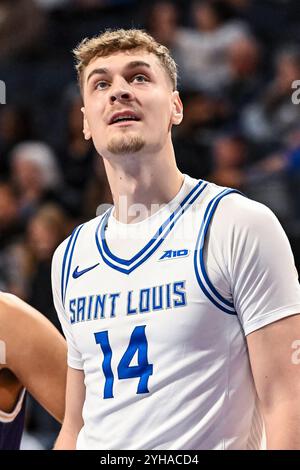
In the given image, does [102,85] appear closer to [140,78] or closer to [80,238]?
[140,78]

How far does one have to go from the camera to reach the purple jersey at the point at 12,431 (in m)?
2.90

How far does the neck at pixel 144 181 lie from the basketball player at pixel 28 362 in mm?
564

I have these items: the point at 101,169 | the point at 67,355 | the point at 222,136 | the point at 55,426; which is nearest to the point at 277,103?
the point at 222,136

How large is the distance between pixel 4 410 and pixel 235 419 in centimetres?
93

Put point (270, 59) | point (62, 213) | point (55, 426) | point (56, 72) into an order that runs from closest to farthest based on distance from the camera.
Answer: point (55, 426) < point (62, 213) < point (270, 59) < point (56, 72)

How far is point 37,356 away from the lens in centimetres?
288

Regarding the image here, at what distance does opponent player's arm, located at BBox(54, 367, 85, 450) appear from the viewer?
8.53 ft

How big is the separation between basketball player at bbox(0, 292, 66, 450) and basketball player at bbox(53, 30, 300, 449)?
26 cm

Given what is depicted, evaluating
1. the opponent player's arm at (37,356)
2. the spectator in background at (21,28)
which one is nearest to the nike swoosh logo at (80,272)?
the opponent player's arm at (37,356)

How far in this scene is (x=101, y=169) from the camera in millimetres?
6207

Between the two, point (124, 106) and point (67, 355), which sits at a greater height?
point (124, 106)

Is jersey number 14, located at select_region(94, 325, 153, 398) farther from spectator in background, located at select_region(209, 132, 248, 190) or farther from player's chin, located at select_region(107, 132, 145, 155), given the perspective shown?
spectator in background, located at select_region(209, 132, 248, 190)

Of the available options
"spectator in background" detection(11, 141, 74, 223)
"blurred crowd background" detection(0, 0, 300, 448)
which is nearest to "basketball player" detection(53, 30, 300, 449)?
"blurred crowd background" detection(0, 0, 300, 448)

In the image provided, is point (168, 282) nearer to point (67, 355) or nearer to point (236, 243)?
point (236, 243)
